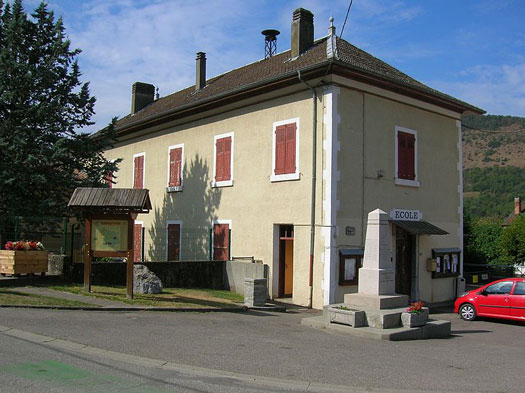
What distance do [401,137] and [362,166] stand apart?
231 cm

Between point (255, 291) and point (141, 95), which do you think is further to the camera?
point (141, 95)

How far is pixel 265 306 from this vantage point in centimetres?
1447

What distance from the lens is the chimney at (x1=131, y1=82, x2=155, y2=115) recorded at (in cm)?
2897

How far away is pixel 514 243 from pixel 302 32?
1728 centimetres

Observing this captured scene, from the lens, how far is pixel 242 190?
59.9 ft

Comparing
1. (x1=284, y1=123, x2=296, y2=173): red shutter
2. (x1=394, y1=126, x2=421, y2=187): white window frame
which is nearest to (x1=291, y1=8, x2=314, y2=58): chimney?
(x1=284, y1=123, x2=296, y2=173): red shutter

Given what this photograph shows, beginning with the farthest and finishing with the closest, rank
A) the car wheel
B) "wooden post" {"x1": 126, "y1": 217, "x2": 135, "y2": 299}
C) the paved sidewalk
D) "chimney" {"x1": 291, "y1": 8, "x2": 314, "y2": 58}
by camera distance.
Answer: "chimney" {"x1": 291, "y1": 8, "x2": 314, "y2": 58}
the car wheel
"wooden post" {"x1": 126, "y1": 217, "x2": 135, "y2": 299}
the paved sidewalk

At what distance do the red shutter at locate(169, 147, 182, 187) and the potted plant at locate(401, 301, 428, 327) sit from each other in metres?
12.2

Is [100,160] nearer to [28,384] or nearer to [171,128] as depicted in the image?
[171,128]

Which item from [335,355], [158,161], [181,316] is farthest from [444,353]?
[158,161]

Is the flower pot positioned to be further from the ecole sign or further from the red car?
the ecole sign

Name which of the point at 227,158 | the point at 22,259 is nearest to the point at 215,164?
the point at 227,158

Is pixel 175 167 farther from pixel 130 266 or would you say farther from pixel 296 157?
pixel 130 266

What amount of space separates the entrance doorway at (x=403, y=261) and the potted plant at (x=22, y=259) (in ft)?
35.6
